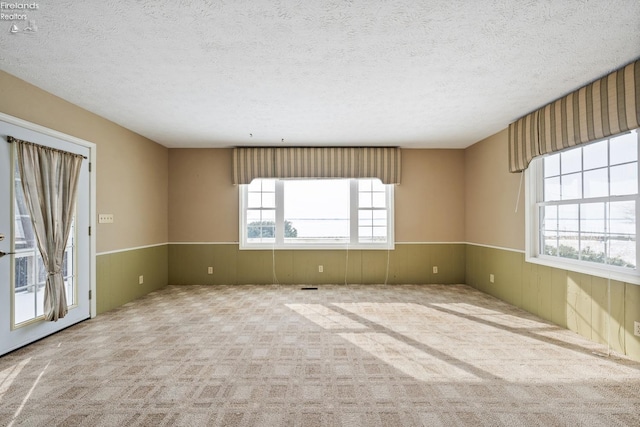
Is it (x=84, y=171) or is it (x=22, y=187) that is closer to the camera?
(x=22, y=187)

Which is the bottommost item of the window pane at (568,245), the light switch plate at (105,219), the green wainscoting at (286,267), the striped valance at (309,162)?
the green wainscoting at (286,267)

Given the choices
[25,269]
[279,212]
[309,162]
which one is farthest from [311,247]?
[25,269]

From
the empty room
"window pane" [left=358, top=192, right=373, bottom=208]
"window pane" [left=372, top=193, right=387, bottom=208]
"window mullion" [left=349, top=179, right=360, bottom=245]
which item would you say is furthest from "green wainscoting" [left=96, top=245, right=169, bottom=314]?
"window pane" [left=372, top=193, right=387, bottom=208]

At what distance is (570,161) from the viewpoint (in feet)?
12.0

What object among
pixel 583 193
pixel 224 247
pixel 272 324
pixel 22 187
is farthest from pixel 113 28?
pixel 583 193

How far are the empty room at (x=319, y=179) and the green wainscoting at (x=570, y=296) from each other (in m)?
0.03

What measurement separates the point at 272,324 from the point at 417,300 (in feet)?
7.96

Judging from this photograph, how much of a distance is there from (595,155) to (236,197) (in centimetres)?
545

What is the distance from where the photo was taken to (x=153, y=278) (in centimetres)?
547

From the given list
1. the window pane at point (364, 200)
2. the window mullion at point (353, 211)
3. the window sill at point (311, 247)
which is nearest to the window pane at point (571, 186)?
the window sill at point (311, 247)

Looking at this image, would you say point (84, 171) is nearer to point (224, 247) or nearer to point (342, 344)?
point (224, 247)

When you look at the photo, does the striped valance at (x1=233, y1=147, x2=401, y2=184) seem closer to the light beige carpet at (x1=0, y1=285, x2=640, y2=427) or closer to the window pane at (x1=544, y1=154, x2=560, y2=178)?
the window pane at (x1=544, y1=154, x2=560, y2=178)

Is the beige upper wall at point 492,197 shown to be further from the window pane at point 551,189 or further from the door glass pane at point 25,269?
the door glass pane at point 25,269

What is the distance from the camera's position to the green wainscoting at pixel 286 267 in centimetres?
599
